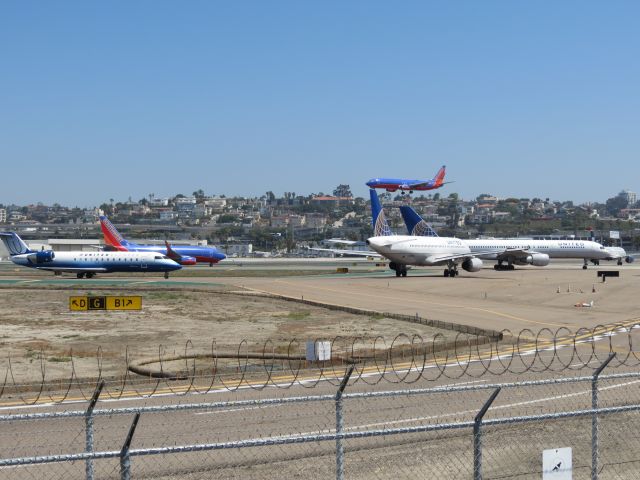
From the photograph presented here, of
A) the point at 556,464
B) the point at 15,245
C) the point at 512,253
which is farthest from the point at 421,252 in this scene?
the point at 556,464

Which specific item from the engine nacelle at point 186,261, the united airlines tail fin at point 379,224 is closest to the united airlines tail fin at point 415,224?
the united airlines tail fin at point 379,224

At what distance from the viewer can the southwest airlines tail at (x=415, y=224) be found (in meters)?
113

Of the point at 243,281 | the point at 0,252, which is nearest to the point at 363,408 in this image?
the point at 243,281

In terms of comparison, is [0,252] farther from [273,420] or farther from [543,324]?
[273,420]

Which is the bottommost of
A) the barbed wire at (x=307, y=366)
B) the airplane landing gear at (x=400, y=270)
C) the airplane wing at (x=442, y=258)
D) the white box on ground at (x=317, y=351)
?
the airplane landing gear at (x=400, y=270)

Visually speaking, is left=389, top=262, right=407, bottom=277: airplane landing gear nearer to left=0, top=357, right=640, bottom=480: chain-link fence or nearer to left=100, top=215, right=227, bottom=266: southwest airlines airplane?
left=100, top=215, right=227, bottom=266: southwest airlines airplane

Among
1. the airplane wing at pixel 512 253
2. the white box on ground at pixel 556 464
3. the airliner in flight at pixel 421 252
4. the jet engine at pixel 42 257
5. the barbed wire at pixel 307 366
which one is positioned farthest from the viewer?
the airplane wing at pixel 512 253

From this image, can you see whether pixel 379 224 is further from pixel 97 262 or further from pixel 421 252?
pixel 97 262

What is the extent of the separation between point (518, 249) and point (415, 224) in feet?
46.9

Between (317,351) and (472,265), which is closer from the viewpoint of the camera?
(317,351)

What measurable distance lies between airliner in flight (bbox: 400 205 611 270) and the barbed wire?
66.8m

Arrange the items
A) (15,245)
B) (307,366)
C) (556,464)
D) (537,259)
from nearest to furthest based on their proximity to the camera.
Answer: (556,464), (307,366), (537,259), (15,245)

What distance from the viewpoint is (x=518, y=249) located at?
105562 mm

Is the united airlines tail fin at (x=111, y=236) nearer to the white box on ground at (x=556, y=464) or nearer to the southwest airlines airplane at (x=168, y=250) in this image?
the southwest airlines airplane at (x=168, y=250)
